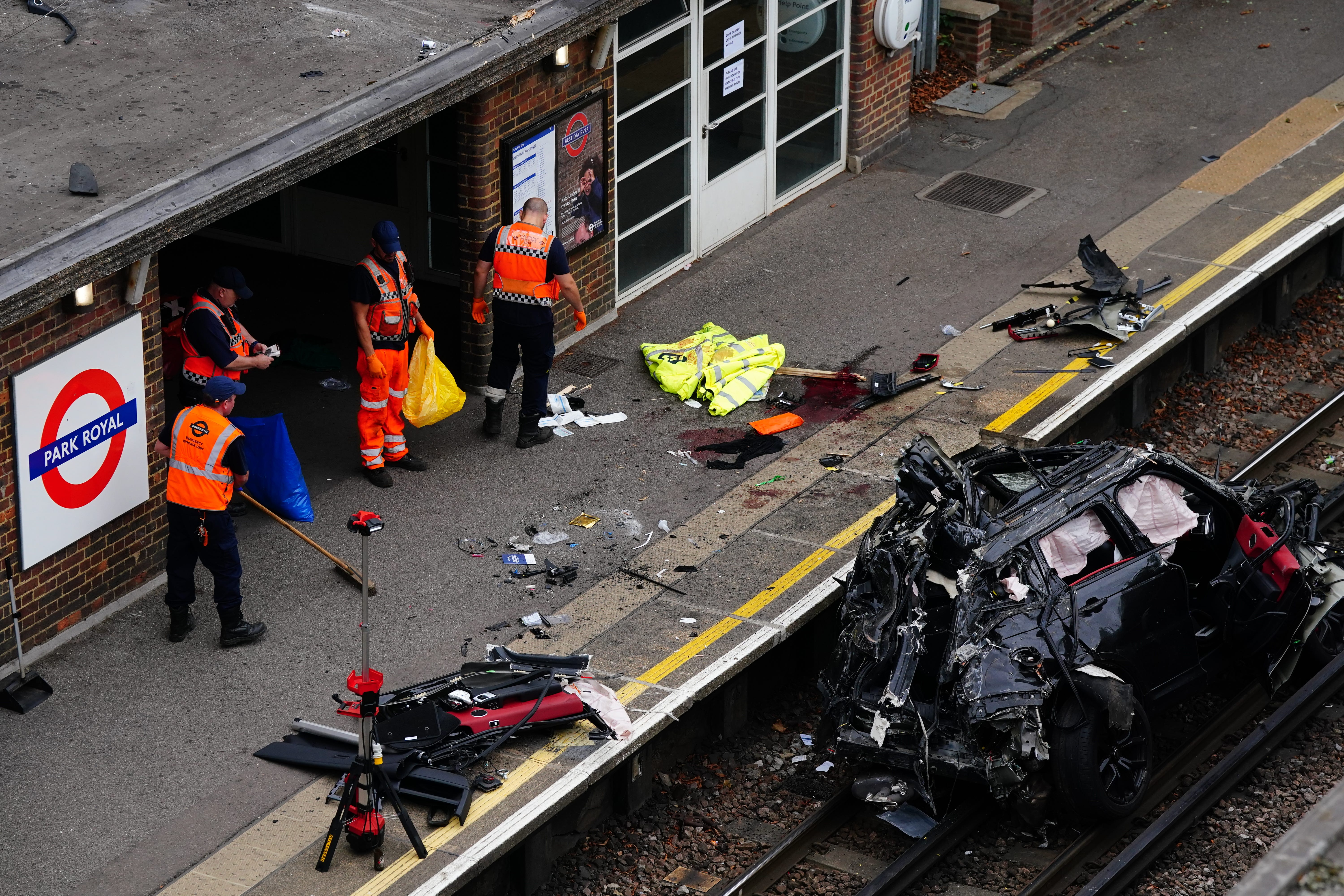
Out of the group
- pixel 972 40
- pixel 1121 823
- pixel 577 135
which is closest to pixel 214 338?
pixel 577 135

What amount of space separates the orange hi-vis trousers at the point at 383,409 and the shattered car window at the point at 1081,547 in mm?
5008

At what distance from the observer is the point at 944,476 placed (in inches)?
440

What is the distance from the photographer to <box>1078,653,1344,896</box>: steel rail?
34.0 feet

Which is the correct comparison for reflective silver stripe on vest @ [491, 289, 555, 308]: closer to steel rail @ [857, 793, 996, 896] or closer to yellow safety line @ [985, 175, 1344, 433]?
yellow safety line @ [985, 175, 1344, 433]

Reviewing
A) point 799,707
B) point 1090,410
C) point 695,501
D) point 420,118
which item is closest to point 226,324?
point 420,118

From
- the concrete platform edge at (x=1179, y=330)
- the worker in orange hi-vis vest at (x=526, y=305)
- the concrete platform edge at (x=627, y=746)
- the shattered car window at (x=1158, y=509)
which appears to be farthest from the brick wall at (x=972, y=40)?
the shattered car window at (x=1158, y=509)

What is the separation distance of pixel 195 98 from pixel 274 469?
2657 millimetres

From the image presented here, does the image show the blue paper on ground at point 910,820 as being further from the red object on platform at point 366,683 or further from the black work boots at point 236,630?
the black work boots at point 236,630

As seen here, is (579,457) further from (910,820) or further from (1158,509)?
(1158,509)

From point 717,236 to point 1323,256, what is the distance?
5728mm

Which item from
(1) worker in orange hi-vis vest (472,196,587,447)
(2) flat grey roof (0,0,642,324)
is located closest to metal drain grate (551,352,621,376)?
(1) worker in orange hi-vis vest (472,196,587,447)

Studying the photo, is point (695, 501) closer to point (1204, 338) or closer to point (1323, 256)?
point (1204, 338)

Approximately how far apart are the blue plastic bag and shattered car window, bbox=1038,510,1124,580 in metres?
4.92

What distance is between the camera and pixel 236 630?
38.4 feet
